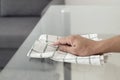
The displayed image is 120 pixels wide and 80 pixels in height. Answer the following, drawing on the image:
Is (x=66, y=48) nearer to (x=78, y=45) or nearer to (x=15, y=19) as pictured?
(x=78, y=45)

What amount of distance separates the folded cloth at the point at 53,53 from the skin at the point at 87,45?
0.03 metres

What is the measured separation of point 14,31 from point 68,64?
121cm

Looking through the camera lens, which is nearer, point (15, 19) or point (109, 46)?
point (109, 46)

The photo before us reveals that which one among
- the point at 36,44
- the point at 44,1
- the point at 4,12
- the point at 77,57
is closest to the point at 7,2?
the point at 4,12

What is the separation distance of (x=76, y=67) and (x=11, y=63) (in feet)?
0.89

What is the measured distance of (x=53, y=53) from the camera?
1.01 meters

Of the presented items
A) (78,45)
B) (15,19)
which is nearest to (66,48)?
(78,45)

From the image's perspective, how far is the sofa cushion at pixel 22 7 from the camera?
2441 millimetres

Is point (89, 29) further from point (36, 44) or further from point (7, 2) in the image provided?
point (7, 2)

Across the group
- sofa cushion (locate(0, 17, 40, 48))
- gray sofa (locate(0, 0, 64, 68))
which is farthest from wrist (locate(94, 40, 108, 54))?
gray sofa (locate(0, 0, 64, 68))

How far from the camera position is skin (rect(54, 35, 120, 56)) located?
3.18 ft

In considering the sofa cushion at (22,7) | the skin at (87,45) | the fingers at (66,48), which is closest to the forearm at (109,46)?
the skin at (87,45)

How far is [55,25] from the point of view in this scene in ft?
4.41

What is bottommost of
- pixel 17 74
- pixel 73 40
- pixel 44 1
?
pixel 17 74
